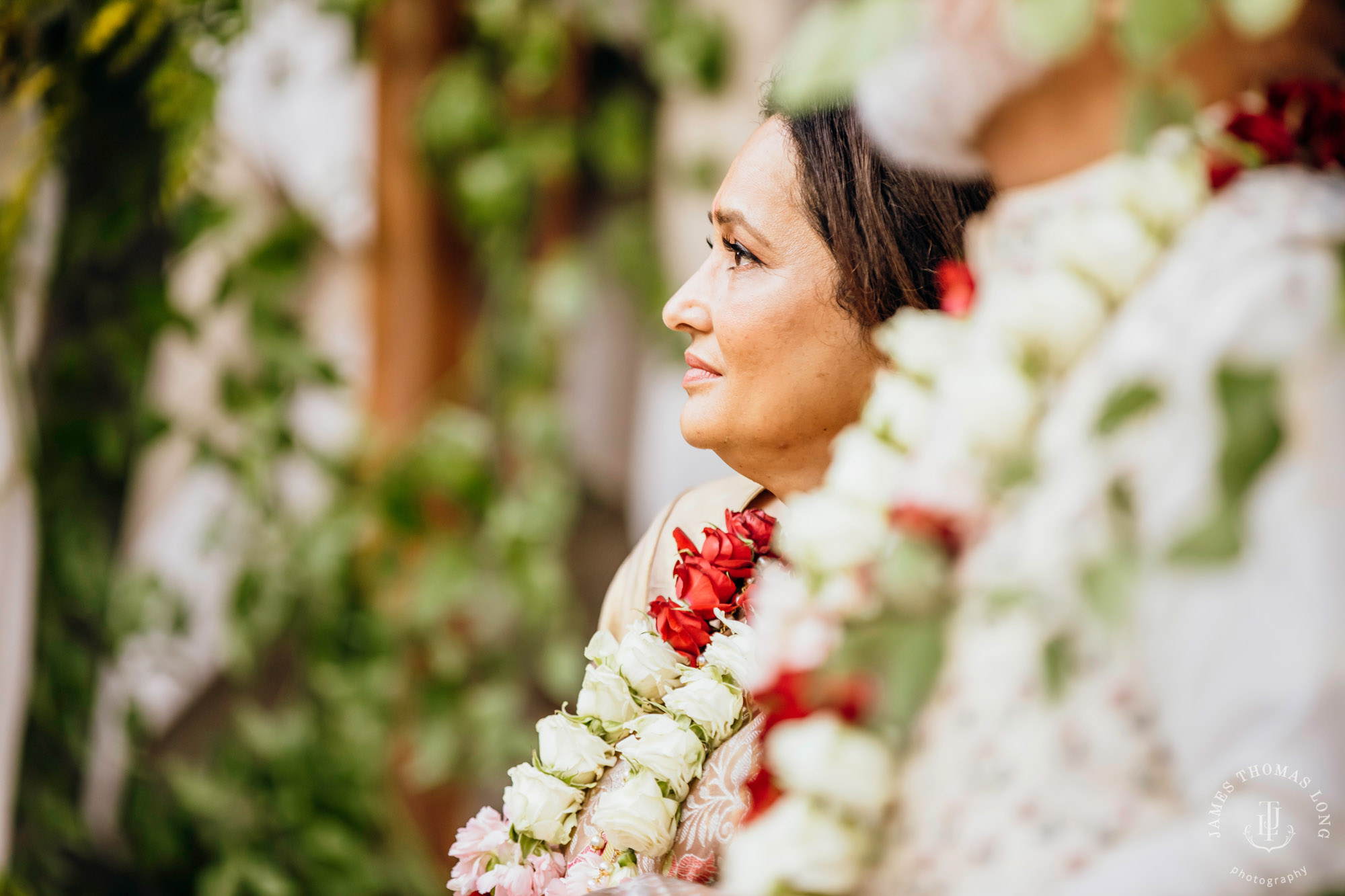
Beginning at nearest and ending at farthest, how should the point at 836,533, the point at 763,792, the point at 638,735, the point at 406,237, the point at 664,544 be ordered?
the point at 836,533, the point at 763,792, the point at 638,735, the point at 664,544, the point at 406,237

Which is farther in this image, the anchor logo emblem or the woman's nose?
the woman's nose

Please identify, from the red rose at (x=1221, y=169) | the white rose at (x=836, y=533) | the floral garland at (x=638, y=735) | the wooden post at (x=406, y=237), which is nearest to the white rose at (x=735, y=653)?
the floral garland at (x=638, y=735)

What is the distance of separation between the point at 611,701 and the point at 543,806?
13cm

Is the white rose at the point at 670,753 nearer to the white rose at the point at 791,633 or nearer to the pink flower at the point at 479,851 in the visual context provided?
the pink flower at the point at 479,851

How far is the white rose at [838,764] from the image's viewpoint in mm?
720

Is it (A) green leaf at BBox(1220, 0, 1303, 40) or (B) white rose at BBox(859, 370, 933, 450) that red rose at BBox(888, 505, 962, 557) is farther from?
(A) green leaf at BBox(1220, 0, 1303, 40)

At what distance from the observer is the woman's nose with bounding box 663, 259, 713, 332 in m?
1.23

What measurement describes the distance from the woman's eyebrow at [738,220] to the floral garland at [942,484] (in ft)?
1.43

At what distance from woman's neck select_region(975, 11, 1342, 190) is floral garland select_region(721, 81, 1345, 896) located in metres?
0.03

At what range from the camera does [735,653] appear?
1154 mm

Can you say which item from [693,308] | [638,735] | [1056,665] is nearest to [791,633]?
[1056,665]

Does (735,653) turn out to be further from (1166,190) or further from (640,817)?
(1166,190)

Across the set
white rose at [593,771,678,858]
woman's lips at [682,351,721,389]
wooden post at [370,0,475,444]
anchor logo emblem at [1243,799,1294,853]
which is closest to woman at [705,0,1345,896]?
anchor logo emblem at [1243,799,1294,853]

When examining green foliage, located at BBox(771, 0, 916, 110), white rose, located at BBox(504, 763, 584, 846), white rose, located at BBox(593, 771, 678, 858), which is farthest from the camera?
white rose, located at BBox(504, 763, 584, 846)
